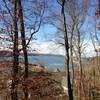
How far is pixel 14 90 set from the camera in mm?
13359

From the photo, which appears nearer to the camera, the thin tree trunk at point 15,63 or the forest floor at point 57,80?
the thin tree trunk at point 15,63

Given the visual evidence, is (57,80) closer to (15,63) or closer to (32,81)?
(32,81)

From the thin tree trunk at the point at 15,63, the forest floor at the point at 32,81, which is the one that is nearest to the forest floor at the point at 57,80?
the forest floor at the point at 32,81

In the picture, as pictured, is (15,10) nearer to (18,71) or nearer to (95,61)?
(18,71)

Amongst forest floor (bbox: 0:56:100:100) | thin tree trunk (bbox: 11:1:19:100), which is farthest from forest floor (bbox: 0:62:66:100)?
thin tree trunk (bbox: 11:1:19:100)

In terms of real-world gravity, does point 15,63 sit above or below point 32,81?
above

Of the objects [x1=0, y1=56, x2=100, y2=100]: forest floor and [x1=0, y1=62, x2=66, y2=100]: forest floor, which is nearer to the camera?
[x1=0, y1=62, x2=66, y2=100]: forest floor

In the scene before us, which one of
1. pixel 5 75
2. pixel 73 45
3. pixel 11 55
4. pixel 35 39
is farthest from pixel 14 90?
pixel 73 45

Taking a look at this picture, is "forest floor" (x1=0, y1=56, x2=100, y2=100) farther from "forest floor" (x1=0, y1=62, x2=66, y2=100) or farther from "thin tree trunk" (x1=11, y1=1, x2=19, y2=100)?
"thin tree trunk" (x1=11, y1=1, x2=19, y2=100)

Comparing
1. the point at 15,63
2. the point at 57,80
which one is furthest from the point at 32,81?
the point at 57,80

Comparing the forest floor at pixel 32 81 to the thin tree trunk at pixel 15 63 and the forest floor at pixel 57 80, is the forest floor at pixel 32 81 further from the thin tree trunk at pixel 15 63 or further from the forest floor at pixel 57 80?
the thin tree trunk at pixel 15 63

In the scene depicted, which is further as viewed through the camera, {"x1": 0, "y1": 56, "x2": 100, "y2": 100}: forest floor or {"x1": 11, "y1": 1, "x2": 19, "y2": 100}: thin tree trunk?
{"x1": 0, "y1": 56, "x2": 100, "y2": 100}: forest floor

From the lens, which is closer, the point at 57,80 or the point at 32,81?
the point at 32,81

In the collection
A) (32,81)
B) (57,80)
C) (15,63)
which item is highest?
(15,63)
